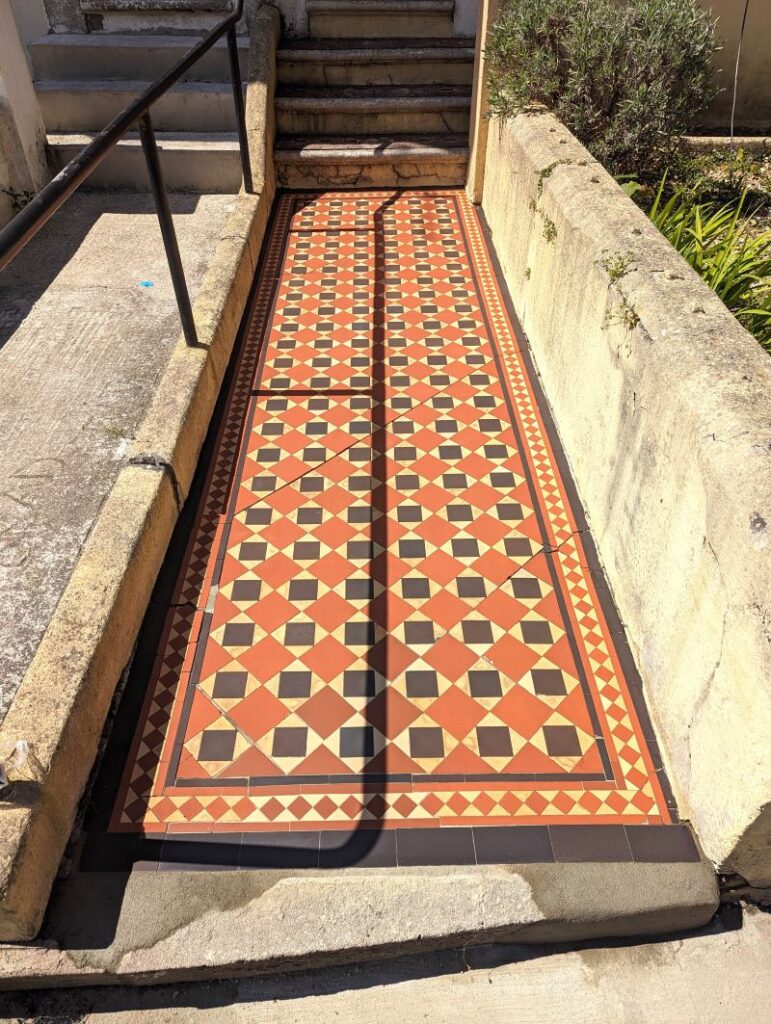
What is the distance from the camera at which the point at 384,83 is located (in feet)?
22.3

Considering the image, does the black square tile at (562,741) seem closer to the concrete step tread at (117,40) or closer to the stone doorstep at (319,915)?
the stone doorstep at (319,915)

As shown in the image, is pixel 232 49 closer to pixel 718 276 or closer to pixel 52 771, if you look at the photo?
pixel 718 276

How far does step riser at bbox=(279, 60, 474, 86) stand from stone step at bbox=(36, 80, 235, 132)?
27.7 inches

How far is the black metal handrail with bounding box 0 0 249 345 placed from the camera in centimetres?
201

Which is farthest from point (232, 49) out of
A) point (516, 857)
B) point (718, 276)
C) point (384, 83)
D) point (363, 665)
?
point (516, 857)

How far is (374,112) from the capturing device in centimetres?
646

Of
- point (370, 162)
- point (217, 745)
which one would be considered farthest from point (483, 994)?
point (370, 162)

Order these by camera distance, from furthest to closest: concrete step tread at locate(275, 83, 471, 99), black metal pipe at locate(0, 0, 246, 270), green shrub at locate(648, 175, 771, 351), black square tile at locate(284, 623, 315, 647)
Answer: concrete step tread at locate(275, 83, 471, 99)
green shrub at locate(648, 175, 771, 351)
black square tile at locate(284, 623, 315, 647)
black metal pipe at locate(0, 0, 246, 270)

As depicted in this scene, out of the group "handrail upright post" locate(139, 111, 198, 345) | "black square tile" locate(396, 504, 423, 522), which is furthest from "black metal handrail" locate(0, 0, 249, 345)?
"black square tile" locate(396, 504, 423, 522)

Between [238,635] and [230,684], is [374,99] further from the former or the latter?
[230,684]

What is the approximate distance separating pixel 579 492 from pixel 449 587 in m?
0.86

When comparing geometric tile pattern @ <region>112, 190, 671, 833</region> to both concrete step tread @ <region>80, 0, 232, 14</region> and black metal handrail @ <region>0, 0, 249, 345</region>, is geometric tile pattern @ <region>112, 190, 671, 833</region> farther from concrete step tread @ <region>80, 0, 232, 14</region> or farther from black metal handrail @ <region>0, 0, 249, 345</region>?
concrete step tread @ <region>80, 0, 232, 14</region>

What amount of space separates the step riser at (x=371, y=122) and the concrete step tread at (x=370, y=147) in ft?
0.18

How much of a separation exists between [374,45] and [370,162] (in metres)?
1.55
